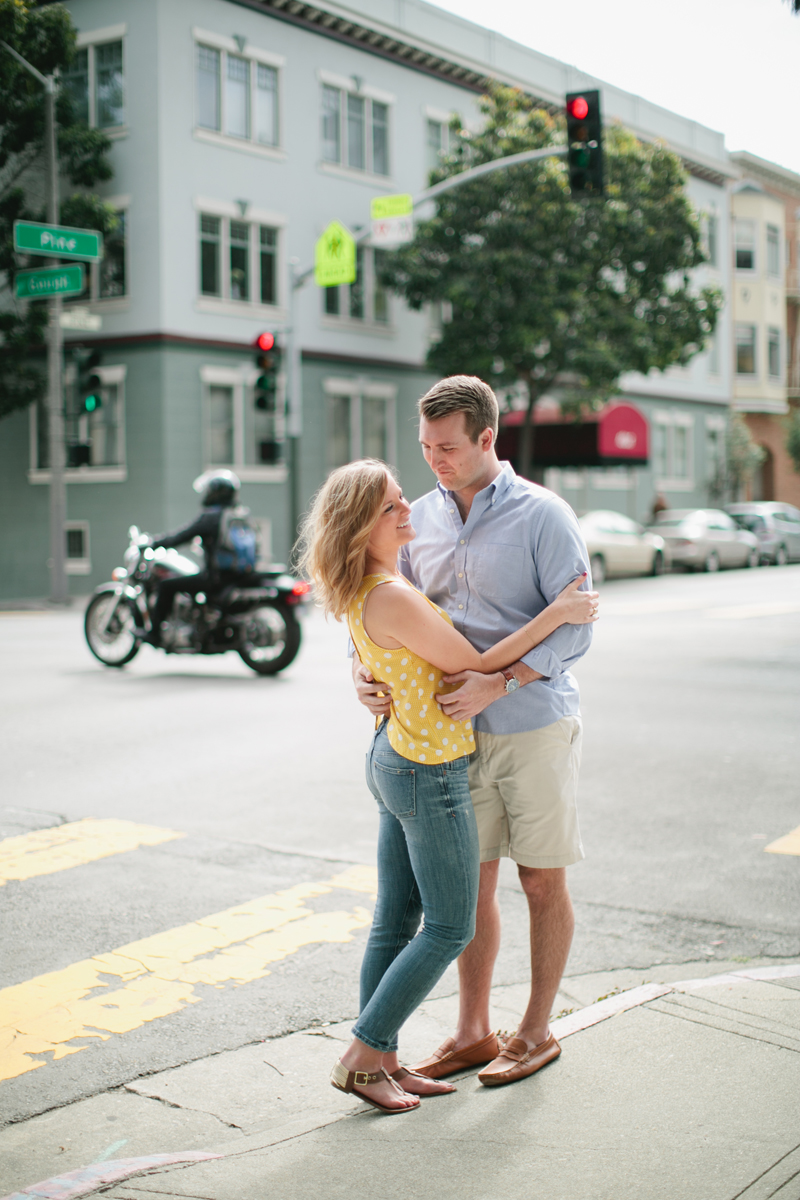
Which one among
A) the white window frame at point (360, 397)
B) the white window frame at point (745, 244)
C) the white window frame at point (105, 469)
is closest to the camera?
the white window frame at point (105, 469)

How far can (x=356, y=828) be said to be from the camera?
6355 mm

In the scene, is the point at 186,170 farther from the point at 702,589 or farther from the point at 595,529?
the point at 702,589

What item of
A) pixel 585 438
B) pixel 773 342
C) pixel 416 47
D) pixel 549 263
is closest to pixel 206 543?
pixel 549 263

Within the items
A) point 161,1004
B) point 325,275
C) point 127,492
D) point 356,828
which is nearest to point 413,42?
point 325,275

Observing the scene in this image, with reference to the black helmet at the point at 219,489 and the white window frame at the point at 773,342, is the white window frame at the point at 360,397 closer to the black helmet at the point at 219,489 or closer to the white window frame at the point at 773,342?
Answer: the black helmet at the point at 219,489

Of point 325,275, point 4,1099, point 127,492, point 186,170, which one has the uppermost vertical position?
point 186,170

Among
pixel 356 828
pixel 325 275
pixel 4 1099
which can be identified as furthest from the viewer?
pixel 325 275

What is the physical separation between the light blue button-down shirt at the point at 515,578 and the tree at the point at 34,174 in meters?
21.9

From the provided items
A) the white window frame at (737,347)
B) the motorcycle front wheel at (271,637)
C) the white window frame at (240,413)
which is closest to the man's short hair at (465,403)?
the motorcycle front wheel at (271,637)

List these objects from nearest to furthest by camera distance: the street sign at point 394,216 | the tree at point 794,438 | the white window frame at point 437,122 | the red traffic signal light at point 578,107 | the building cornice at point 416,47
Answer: the red traffic signal light at point 578,107
the street sign at point 394,216
the building cornice at point 416,47
the white window frame at point 437,122
the tree at point 794,438

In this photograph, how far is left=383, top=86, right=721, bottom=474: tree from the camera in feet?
86.8

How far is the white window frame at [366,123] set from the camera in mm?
27562

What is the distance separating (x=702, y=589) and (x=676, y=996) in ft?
69.0

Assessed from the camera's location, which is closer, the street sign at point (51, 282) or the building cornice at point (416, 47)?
the street sign at point (51, 282)
